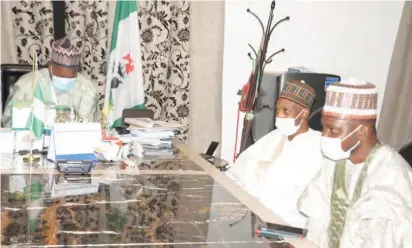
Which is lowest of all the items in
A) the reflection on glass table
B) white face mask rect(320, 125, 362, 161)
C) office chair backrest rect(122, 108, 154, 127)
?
office chair backrest rect(122, 108, 154, 127)

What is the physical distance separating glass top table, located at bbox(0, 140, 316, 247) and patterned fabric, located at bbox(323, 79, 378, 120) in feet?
1.42

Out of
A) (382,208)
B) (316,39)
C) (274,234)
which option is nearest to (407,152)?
(382,208)

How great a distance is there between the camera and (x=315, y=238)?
180cm

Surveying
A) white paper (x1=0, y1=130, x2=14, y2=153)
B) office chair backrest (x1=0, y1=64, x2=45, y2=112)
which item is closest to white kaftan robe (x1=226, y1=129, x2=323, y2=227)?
white paper (x1=0, y1=130, x2=14, y2=153)

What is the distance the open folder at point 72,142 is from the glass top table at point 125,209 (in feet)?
0.24

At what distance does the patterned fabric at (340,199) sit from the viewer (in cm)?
169

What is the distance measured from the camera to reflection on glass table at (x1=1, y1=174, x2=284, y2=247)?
1354mm

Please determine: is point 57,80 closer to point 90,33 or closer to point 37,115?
point 37,115

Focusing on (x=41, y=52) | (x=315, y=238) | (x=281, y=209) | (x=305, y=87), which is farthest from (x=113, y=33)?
(x=315, y=238)

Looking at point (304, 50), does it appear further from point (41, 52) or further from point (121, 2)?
point (41, 52)

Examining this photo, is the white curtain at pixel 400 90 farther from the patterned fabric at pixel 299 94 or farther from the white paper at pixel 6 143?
the white paper at pixel 6 143

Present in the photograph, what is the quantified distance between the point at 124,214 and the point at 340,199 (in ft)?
2.51

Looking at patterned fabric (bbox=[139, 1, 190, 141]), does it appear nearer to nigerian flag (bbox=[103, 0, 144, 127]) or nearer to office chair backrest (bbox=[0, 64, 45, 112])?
nigerian flag (bbox=[103, 0, 144, 127])

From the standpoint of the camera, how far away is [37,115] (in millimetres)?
2318
